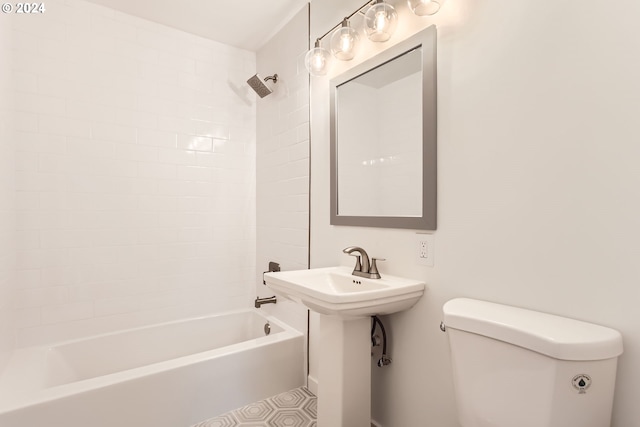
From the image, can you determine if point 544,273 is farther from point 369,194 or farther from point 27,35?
point 27,35

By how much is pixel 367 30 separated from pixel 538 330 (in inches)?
53.6

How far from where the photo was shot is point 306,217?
2.08 metres

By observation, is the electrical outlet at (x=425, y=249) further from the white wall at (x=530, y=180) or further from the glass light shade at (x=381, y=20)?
the glass light shade at (x=381, y=20)

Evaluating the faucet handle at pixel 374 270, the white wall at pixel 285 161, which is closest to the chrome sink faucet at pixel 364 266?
the faucet handle at pixel 374 270

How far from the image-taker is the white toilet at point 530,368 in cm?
79

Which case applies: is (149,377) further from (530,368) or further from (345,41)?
(345,41)

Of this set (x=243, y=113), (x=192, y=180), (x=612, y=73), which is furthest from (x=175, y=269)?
(x=612, y=73)

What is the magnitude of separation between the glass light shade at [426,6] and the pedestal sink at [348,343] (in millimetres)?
1095

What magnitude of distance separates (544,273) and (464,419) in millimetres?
525

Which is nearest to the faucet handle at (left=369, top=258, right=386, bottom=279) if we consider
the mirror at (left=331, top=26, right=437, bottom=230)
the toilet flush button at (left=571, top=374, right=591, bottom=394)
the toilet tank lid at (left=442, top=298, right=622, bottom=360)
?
the mirror at (left=331, top=26, right=437, bottom=230)

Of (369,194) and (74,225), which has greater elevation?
(369,194)

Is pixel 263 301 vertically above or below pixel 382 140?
below

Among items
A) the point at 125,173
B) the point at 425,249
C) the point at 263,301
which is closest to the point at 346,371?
the point at 425,249

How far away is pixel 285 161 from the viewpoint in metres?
2.32
